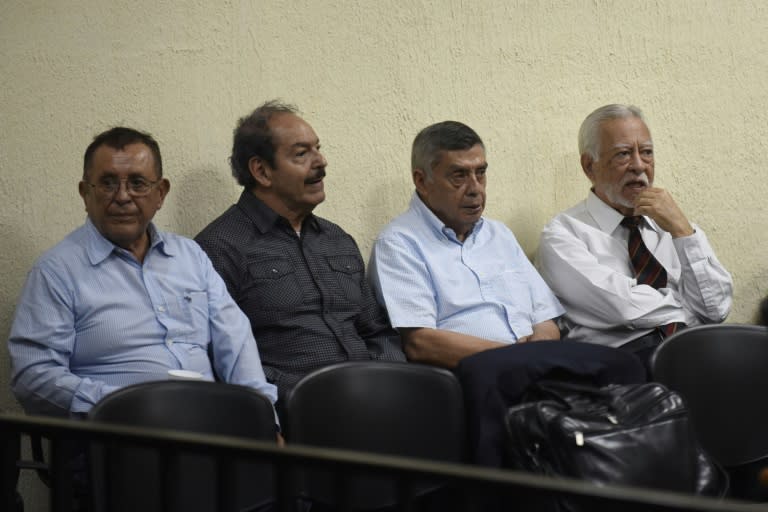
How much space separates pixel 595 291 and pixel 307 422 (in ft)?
4.50

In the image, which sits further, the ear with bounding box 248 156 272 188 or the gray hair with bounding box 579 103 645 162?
the gray hair with bounding box 579 103 645 162

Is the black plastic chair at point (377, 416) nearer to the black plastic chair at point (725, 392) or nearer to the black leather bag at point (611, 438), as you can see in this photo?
the black leather bag at point (611, 438)

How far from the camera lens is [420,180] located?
132 inches

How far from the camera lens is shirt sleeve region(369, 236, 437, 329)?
3094 millimetres

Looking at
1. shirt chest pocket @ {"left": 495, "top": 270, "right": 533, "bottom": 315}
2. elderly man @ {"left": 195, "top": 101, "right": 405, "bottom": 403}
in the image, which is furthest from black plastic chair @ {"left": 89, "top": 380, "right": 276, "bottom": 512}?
shirt chest pocket @ {"left": 495, "top": 270, "right": 533, "bottom": 315}

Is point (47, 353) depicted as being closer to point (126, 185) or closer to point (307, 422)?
point (126, 185)

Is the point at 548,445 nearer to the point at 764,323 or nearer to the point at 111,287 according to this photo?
the point at 111,287

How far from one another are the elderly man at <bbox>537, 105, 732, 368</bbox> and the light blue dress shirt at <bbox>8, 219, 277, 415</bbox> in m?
1.23

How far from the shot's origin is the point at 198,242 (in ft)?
9.85

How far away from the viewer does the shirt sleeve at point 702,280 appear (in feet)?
11.2

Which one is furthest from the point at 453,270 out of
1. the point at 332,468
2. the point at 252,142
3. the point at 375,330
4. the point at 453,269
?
the point at 332,468

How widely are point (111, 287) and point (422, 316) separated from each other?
38.4 inches

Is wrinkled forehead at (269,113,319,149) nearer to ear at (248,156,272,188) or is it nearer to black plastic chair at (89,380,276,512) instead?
ear at (248,156,272,188)

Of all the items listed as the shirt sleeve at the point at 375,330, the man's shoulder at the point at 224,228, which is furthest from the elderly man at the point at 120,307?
the shirt sleeve at the point at 375,330
